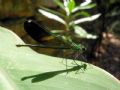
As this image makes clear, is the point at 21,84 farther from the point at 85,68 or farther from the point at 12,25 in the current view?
the point at 12,25

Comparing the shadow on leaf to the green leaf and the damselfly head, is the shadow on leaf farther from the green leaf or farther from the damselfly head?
the damselfly head

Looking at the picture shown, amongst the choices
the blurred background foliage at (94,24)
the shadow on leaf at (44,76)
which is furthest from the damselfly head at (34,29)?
the blurred background foliage at (94,24)

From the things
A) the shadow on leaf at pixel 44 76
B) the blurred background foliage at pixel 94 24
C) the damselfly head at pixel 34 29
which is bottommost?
the blurred background foliage at pixel 94 24

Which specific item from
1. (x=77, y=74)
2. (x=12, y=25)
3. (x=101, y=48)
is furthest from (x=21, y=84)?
(x=101, y=48)

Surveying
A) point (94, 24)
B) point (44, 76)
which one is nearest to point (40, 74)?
point (44, 76)

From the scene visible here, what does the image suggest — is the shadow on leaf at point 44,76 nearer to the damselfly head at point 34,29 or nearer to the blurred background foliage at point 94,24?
the damselfly head at point 34,29

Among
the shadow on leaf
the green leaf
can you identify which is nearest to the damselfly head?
the green leaf
